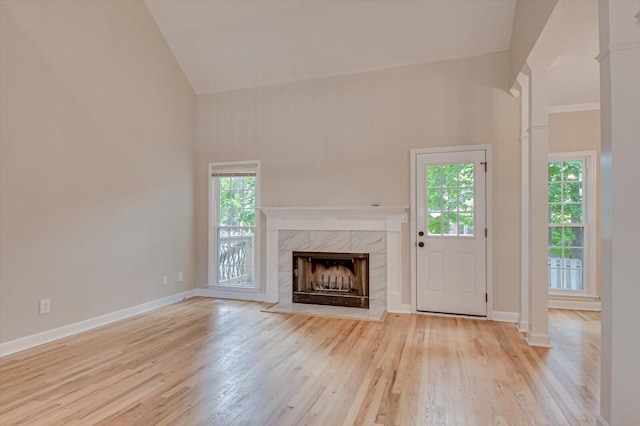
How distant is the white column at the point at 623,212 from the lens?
1.82 metres

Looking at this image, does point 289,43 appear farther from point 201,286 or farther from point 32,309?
point 32,309

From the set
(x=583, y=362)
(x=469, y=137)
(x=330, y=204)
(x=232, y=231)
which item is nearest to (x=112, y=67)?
(x=232, y=231)

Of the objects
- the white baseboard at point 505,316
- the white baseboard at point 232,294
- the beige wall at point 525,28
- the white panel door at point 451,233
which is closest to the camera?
the beige wall at point 525,28


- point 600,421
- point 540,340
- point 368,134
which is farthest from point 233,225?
point 600,421

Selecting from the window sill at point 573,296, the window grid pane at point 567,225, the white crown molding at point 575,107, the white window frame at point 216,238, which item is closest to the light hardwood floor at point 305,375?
the window sill at point 573,296

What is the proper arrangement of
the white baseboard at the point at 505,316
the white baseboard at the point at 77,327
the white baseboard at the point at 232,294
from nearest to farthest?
the white baseboard at the point at 77,327
the white baseboard at the point at 505,316
the white baseboard at the point at 232,294

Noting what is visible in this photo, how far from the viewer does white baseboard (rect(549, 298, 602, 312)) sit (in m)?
A: 4.77

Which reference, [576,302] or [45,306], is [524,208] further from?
[45,306]

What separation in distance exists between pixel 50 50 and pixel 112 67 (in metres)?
0.74

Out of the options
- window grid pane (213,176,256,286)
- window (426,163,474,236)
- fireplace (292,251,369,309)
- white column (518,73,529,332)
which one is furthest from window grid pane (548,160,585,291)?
window grid pane (213,176,256,286)

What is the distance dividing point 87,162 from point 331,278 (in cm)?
344

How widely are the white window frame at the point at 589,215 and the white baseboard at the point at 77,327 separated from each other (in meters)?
5.75

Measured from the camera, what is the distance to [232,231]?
5613 millimetres

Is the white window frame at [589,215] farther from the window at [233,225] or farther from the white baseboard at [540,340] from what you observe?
the window at [233,225]
